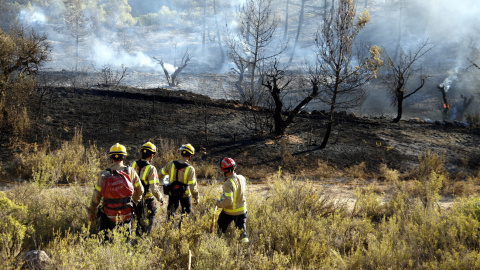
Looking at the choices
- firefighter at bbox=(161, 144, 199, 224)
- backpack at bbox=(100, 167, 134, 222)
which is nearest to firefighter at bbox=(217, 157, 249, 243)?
firefighter at bbox=(161, 144, 199, 224)

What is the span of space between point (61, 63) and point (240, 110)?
25.6 metres

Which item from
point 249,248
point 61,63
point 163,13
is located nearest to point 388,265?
point 249,248

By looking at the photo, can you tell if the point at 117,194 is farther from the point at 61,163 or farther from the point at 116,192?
the point at 61,163

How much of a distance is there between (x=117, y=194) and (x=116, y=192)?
28 millimetres

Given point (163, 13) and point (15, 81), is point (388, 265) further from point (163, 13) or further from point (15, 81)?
point (163, 13)

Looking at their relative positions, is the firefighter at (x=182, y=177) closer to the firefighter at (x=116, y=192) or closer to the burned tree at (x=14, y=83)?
the firefighter at (x=116, y=192)

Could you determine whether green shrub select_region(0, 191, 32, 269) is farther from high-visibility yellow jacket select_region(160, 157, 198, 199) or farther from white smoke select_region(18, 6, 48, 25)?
white smoke select_region(18, 6, 48, 25)

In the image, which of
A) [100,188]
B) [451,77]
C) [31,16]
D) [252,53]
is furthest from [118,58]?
[100,188]

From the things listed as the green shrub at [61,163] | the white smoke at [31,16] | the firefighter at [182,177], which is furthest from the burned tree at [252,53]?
the white smoke at [31,16]

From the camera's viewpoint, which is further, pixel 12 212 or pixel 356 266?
pixel 12 212

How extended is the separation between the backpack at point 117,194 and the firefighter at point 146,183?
504 millimetres

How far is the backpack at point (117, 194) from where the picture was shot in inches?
159

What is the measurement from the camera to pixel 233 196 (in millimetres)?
4645

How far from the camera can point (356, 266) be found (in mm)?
4414
